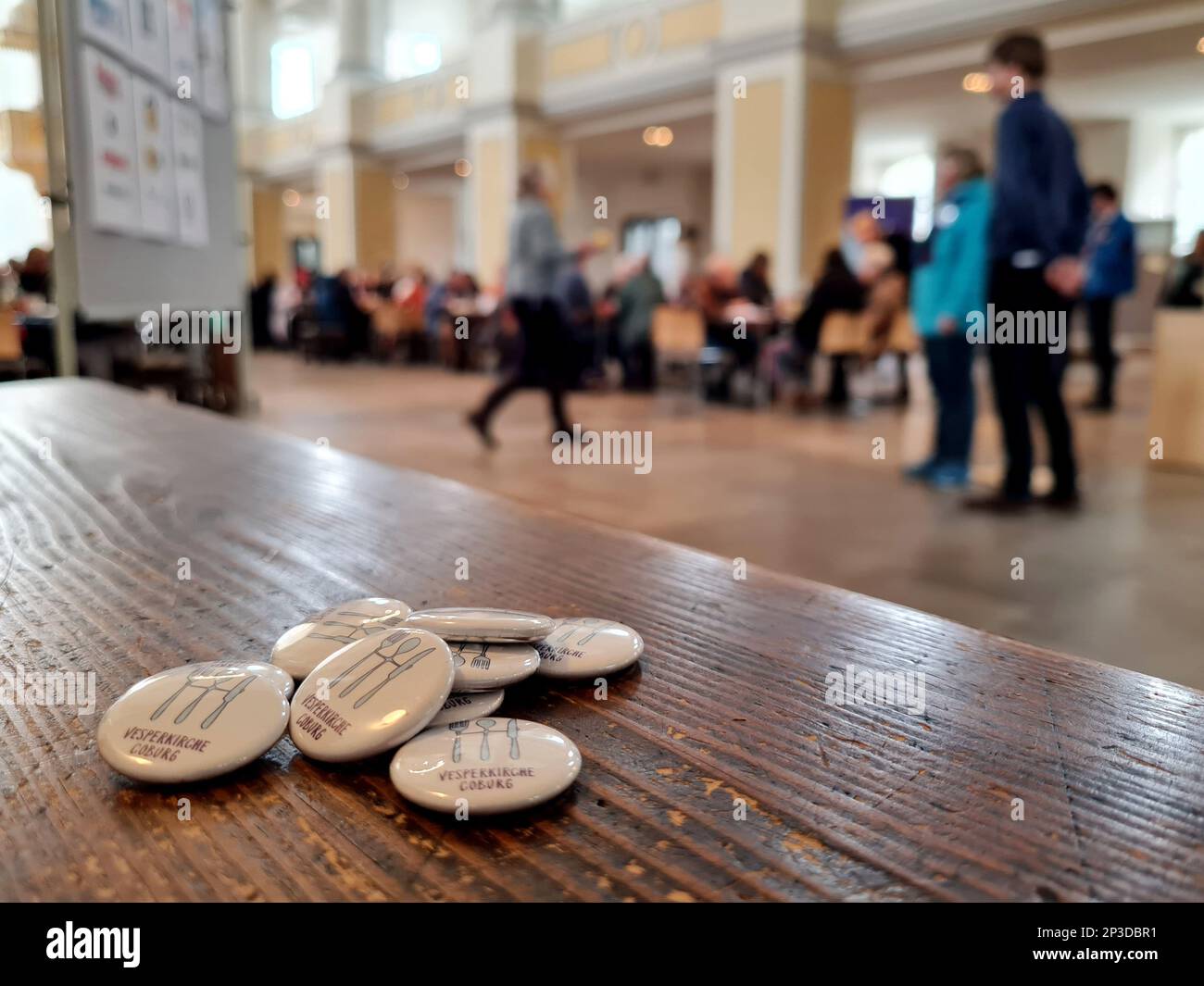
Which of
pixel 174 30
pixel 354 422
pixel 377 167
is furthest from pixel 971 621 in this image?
pixel 377 167

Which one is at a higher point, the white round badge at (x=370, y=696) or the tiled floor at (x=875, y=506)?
the white round badge at (x=370, y=696)

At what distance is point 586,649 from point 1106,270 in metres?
6.60

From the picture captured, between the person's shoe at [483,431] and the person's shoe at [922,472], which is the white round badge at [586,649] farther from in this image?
the person's shoe at [483,431]

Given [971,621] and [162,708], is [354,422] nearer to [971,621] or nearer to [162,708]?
[971,621]

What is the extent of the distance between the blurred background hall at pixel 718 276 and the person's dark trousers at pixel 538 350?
0.07 m

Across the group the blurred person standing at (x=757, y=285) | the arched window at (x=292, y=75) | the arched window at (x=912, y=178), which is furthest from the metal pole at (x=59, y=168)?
the arched window at (x=292, y=75)

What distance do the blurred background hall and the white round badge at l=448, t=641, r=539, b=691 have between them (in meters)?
0.57

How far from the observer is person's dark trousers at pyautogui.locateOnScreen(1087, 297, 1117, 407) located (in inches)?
251

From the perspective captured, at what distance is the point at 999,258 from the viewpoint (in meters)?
3.31

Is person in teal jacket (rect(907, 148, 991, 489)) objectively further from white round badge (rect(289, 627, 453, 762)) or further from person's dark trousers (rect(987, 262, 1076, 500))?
white round badge (rect(289, 627, 453, 762))

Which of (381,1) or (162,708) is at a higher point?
(381,1)

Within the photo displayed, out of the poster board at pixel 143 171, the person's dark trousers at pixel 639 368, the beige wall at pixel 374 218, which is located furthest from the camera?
the beige wall at pixel 374 218

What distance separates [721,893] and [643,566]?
55cm

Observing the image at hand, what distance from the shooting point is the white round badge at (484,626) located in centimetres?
66
